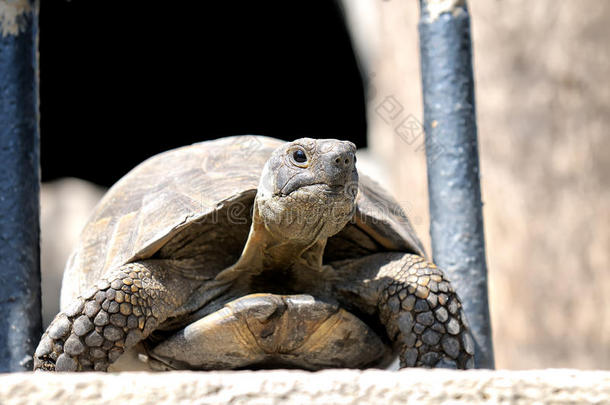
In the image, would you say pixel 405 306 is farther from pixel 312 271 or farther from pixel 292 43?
pixel 292 43

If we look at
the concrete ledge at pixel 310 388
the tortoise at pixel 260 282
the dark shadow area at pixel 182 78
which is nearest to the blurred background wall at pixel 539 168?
the dark shadow area at pixel 182 78

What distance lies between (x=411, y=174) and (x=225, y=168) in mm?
4391

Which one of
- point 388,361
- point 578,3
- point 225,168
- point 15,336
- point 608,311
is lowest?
point 608,311

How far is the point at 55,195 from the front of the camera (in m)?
A: 10.9

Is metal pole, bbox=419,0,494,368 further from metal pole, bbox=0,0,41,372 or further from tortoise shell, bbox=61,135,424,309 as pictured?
metal pole, bbox=0,0,41,372

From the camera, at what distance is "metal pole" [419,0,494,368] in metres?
3.25

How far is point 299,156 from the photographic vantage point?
258cm

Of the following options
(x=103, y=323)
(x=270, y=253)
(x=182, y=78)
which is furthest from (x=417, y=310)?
(x=182, y=78)

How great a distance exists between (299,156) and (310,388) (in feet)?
4.04

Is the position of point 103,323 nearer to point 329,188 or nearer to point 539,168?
point 329,188

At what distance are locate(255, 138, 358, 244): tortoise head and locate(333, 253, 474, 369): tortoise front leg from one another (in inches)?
14.1

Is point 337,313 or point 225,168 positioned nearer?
point 337,313

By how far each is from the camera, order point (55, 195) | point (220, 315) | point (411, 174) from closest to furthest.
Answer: point (220, 315)
point (411, 174)
point (55, 195)

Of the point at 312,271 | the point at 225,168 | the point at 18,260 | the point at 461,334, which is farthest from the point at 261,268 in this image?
the point at 18,260
